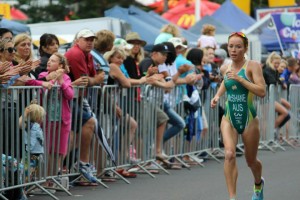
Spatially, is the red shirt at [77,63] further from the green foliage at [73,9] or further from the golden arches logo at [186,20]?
the green foliage at [73,9]

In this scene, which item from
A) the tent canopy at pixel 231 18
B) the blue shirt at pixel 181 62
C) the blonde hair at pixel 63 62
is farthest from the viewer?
the tent canopy at pixel 231 18

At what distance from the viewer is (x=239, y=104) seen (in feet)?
36.8

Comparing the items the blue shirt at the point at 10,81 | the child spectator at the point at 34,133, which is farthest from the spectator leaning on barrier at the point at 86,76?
the blue shirt at the point at 10,81

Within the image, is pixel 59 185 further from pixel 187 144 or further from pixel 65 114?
pixel 187 144

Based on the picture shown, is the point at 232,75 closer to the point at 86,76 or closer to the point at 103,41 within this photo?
the point at 86,76

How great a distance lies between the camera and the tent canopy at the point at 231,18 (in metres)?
37.0

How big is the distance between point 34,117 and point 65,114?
105 cm

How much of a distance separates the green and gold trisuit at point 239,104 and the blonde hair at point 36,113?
7.00 feet

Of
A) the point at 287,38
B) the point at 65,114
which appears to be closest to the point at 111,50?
the point at 65,114

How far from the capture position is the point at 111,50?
47.8ft

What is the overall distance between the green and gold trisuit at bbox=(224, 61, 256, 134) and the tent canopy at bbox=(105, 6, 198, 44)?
16393mm

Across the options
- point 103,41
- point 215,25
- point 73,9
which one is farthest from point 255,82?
point 73,9

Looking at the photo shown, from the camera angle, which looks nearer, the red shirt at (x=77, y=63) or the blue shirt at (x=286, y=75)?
the red shirt at (x=77, y=63)

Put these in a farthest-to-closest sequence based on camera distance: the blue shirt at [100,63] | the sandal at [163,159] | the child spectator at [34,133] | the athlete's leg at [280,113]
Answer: the athlete's leg at [280,113] → the sandal at [163,159] → the blue shirt at [100,63] → the child spectator at [34,133]
